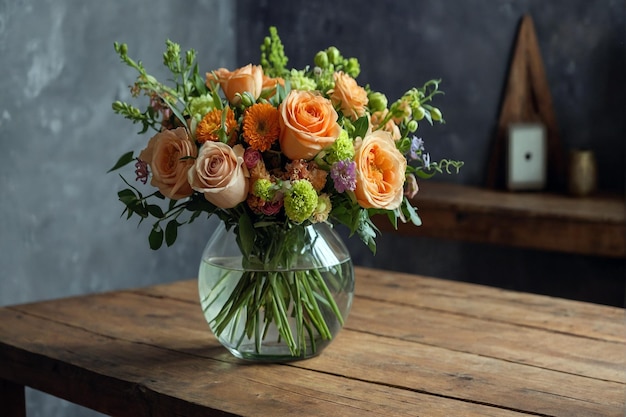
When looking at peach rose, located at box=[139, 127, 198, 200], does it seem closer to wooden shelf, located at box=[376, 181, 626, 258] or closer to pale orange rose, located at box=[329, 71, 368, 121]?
pale orange rose, located at box=[329, 71, 368, 121]

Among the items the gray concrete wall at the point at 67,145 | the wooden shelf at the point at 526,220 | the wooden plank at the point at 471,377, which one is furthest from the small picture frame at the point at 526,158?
the wooden plank at the point at 471,377

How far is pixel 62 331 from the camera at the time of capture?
1.65 m

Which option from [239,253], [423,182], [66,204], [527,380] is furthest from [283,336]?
[423,182]

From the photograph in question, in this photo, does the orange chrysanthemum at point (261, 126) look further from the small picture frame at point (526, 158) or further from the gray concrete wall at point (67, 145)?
the small picture frame at point (526, 158)

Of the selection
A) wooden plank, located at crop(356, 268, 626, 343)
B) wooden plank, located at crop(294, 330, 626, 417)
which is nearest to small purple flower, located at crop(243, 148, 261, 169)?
wooden plank, located at crop(294, 330, 626, 417)

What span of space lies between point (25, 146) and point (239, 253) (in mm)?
1715

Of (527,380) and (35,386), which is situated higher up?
(527,380)

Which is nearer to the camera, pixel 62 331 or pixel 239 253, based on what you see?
pixel 239 253

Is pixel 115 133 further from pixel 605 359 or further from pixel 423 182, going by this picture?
pixel 605 359

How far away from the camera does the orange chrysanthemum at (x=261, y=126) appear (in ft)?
4.29

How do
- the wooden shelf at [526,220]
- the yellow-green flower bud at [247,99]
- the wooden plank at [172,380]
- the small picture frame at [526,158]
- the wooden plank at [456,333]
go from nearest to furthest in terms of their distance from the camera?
the wooden plank at [172,380] < the yellow-green flower bud at [247,99] < the wooden plank at [456,333] < the wooden shelf at [526,220] < the small picture frame at [526,158]

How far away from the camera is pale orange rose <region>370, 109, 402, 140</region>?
1.44 m

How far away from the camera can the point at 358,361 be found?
57.2 inches

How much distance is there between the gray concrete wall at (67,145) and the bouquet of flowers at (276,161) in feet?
5.16
